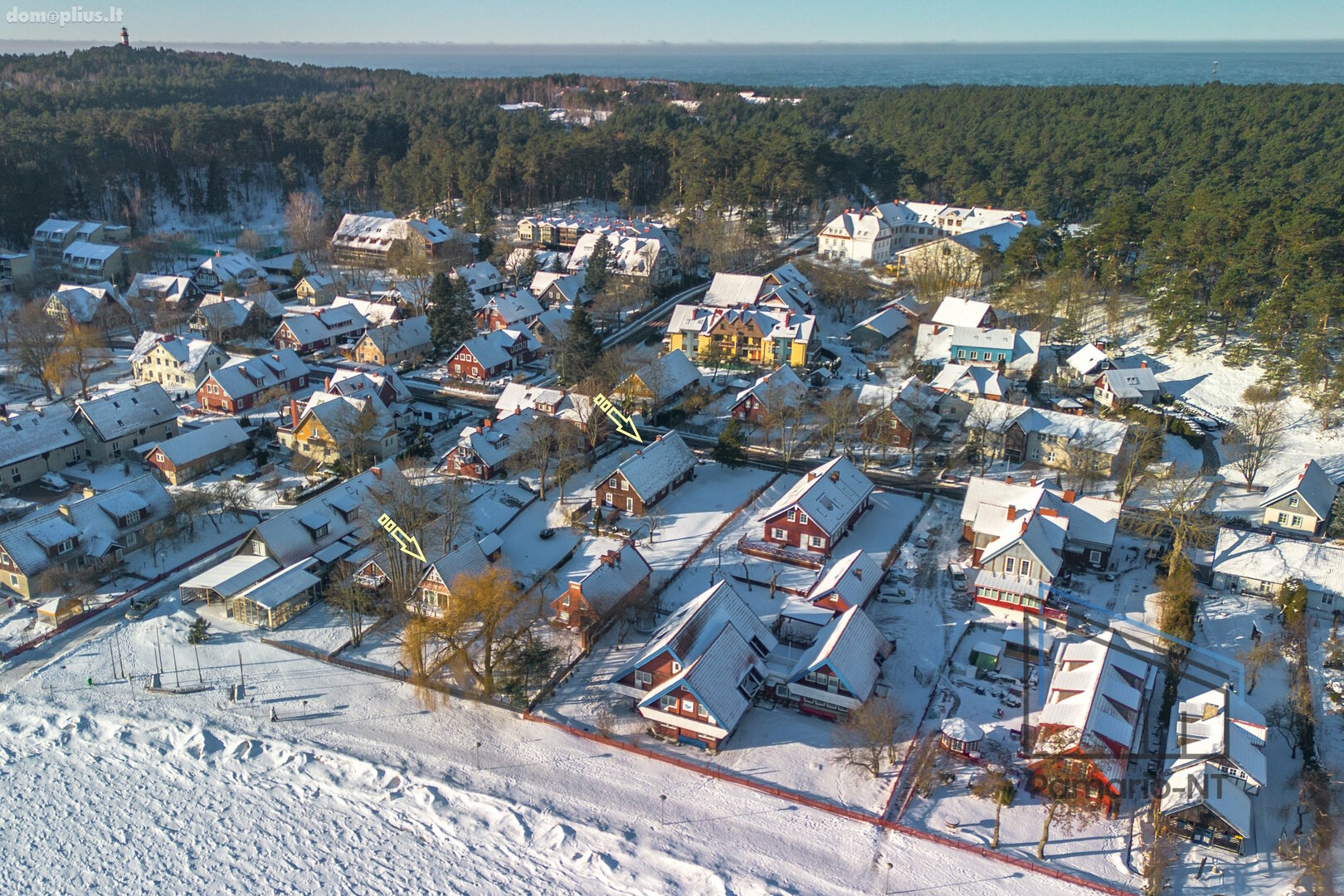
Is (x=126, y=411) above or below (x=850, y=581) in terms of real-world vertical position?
above

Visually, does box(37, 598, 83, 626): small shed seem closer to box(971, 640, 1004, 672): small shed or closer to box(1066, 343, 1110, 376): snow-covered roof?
box(971, 640, 1004, 672): small shed

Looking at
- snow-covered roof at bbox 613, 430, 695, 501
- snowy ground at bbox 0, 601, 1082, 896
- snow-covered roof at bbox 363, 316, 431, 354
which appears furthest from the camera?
snow-covered roof at bbox 363, 316, 431, 354

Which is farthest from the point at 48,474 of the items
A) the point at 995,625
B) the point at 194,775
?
the point at 995,625

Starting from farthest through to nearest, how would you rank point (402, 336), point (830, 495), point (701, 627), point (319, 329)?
point (319, 329), point (402, 336), point (830, 495), point (701, 627)

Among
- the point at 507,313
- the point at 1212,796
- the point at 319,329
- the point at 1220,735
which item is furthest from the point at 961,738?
the point at 319,329

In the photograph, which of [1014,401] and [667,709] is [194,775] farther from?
[1014,401]

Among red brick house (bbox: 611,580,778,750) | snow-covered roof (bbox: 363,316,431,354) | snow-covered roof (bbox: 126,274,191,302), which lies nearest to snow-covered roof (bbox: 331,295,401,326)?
snow-covered roof (bbox: 363,316,431,354)

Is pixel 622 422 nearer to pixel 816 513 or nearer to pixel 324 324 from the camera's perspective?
pixel 816 513
